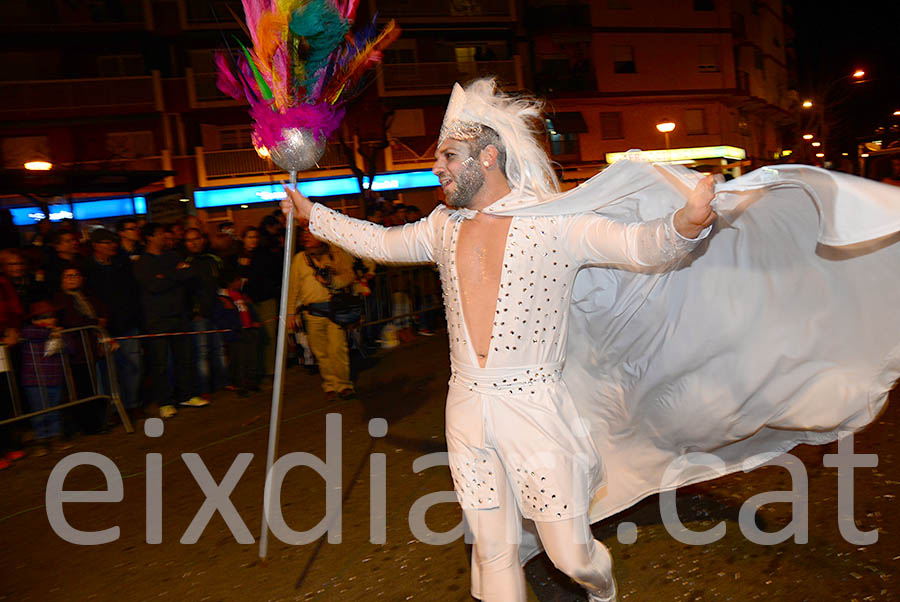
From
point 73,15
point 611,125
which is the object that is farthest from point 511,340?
point 611,125

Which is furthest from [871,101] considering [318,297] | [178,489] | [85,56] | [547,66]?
[178,489]

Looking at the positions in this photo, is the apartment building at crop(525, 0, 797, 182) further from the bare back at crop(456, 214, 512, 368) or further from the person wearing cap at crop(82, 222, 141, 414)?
the bare back at crop(456, 214, 512, 368)

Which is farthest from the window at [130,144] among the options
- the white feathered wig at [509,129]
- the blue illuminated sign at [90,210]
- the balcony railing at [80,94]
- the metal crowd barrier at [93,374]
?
the white feathered wig at [509,129]

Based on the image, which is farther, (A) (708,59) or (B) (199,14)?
(A) (708,59)

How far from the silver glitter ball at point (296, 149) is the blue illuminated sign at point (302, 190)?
23.8 meters

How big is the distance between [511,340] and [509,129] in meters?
0.89

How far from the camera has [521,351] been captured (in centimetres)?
288

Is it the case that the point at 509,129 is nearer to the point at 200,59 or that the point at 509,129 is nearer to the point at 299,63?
the point at 299,63

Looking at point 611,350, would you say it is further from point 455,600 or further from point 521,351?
point 455,600

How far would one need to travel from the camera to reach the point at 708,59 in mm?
35719

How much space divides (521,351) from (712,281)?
3.88 ft

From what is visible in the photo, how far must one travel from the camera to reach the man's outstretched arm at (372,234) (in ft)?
10.6

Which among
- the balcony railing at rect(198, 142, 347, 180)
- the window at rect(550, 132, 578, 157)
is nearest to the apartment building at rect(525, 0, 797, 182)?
the window at rect(550, 132, 578, 157)

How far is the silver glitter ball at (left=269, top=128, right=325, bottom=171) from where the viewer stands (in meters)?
3.35
